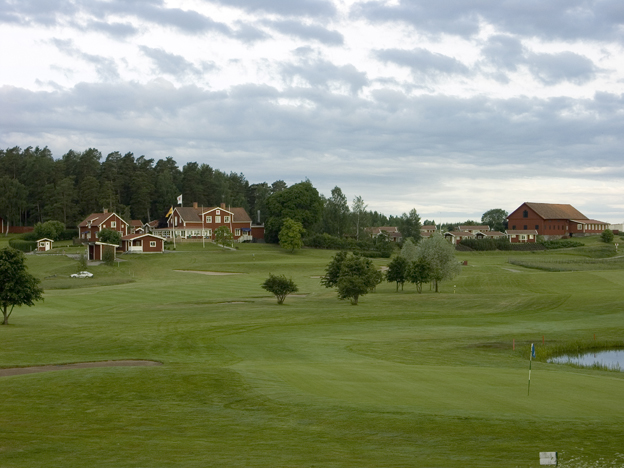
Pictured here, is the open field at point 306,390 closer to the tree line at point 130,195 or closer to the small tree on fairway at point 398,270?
the small tree on fairway at point 398,270

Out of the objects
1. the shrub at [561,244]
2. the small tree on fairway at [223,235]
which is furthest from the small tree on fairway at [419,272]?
the shrub at [561,244]

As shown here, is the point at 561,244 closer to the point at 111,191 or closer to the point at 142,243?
the point at 142,243

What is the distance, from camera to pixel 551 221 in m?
132

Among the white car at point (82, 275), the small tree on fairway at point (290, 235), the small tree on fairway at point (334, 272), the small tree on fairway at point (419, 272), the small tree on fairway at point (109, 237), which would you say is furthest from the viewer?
the small tree on fairway at point (290, 235)

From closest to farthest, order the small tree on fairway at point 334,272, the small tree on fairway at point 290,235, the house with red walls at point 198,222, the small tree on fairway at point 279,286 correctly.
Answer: the small tree on fairway at point 279,286
the small tree on fairway at point 334,272
the small tree on fairway at point 290,235
the house with red walls at point 198,222

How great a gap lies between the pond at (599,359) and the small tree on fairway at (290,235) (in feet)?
242

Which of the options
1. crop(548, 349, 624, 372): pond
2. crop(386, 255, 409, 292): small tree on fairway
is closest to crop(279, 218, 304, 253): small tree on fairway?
crop(386, 255, 409, 292): small tree on fairway

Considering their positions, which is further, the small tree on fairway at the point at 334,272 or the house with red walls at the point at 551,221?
the house with red walls at the point at 551,221

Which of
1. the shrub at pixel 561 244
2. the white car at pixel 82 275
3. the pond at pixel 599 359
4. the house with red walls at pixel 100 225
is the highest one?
the house with red walls at pixel 100 225

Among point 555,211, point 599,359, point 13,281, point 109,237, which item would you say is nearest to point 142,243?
point 109,237

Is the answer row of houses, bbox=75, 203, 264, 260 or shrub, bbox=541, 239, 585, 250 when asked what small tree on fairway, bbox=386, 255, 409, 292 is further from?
shrub, bbox=541, 239, 585, 250

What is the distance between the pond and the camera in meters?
29.5

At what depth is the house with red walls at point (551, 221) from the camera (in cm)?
13150

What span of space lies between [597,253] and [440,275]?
5444 centimetres
